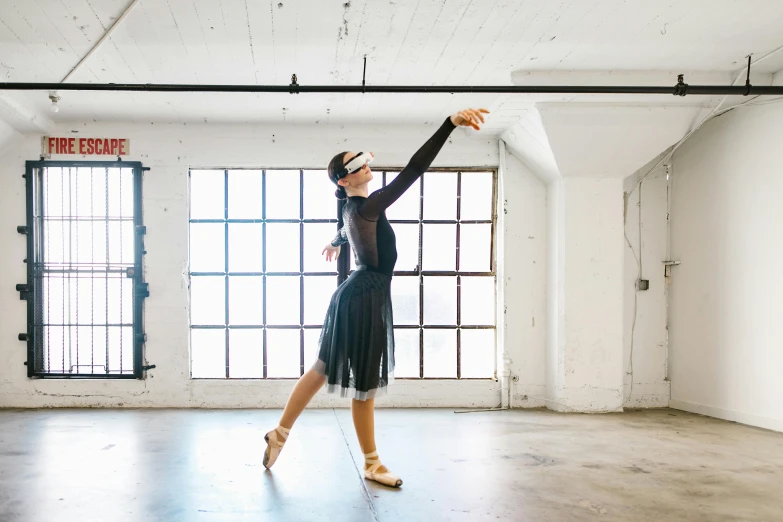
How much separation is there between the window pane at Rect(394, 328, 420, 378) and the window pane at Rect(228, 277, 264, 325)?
48.5 inches

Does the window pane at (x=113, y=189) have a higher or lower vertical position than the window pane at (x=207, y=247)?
higher

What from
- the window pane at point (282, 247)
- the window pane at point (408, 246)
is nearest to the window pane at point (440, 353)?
the window pane at point (408, 246)

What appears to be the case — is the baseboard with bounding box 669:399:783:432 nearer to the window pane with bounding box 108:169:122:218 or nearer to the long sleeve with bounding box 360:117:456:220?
the long sleeve with bounding box 360:117:456:220

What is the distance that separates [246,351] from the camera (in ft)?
18.2

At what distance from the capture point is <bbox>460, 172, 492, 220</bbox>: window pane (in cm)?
566

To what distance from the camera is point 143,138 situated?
545 centimetres

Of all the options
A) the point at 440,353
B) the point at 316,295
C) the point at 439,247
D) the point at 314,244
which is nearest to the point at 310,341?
the point at 316,295

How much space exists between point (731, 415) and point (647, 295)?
3.90ft

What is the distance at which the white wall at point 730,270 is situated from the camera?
4531 millimetres

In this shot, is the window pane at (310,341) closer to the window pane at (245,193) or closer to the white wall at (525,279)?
the window pane at (245,193)

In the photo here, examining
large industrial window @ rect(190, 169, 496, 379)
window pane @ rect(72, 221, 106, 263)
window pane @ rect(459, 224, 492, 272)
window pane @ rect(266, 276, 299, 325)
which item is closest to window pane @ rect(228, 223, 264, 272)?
large industrial window @ rect(190, 169, 496, 379)

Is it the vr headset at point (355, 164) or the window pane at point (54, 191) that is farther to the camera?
the window pane at point (54, 191)

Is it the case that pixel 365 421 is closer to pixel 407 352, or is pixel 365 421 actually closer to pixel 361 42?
pixel 361 42

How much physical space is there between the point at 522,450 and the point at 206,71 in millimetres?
3214
